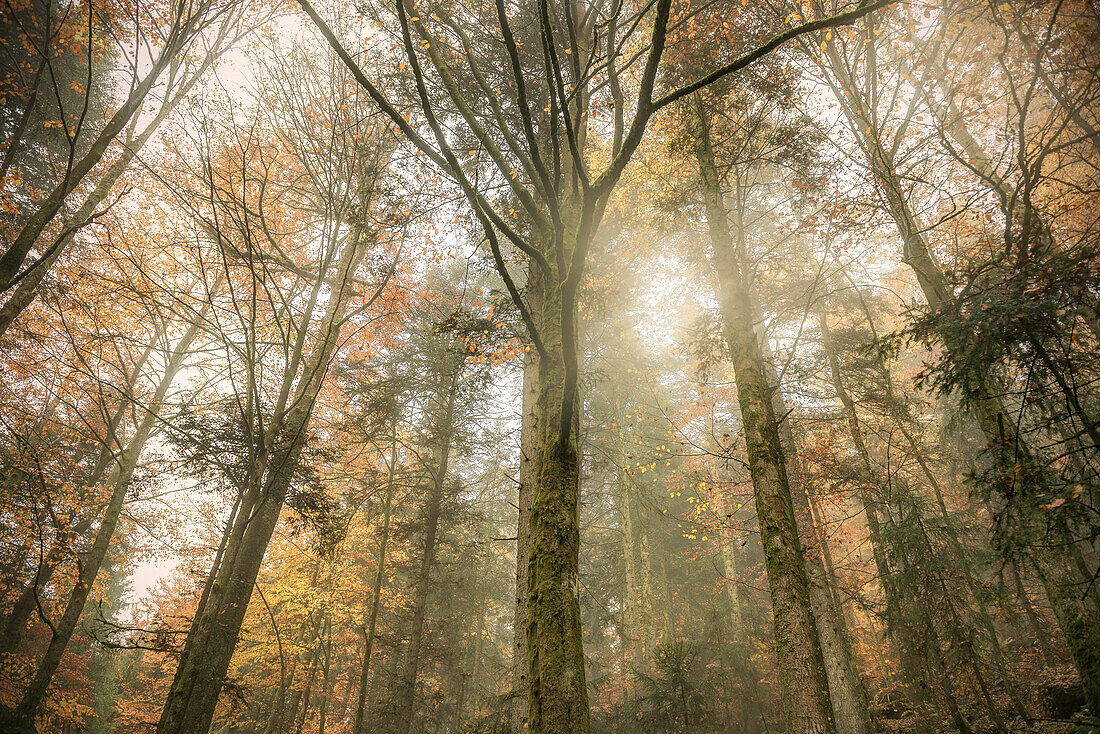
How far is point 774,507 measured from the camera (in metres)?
4.69

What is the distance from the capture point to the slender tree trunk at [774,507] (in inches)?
156

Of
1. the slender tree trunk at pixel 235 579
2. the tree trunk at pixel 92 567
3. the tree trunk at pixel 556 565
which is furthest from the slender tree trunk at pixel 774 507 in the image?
the tree trunk at pixel 92 567

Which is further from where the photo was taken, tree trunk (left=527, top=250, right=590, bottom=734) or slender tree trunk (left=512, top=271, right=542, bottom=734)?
slender tree trunk (left=512, top=271, right=542, bottom=734)

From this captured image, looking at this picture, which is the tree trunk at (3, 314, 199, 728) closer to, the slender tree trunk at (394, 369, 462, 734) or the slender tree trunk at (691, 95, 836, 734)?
the slender tree trunk at (394, 369, 462, 734)

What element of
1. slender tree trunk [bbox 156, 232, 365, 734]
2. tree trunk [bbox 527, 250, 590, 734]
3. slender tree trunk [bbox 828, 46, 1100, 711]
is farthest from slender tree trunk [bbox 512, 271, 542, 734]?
slender tree trunk [bbox 828, 46, 1100, 711]

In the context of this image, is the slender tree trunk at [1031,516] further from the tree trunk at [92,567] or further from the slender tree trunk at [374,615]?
the slender tree trunk at [374,615]

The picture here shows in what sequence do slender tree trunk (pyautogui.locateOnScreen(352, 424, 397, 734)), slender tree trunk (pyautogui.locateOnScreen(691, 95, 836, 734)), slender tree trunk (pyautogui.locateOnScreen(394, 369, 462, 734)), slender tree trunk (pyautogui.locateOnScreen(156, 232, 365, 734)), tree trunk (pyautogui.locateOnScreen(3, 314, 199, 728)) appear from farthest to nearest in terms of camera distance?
slender tree trunk (pyautogui.locateOnScreen(394, 369, 462, 734)), slender tree trunk (pyautogui.locateOnScreen(352, 424, 397, 734)), tree trunk (pyautogui.locateOnScreen(3, 314, 199, 728)), slender tree trunk (pyautogui.locateOnScreen(691, 95, 836, 734)), slender tree trunk (pyautogui.locateOnScreen(156, 232, 365, 734))

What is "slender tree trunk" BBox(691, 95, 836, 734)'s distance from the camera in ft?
13.0

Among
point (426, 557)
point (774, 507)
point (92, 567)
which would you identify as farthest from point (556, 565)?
point (92, 567)

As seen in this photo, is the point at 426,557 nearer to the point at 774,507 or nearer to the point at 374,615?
the point at 374,615

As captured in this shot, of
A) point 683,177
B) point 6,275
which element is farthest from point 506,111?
point 6,275

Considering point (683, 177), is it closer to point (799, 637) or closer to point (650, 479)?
point (799, 637)

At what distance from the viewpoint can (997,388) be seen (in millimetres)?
5332

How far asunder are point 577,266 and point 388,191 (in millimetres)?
4547
